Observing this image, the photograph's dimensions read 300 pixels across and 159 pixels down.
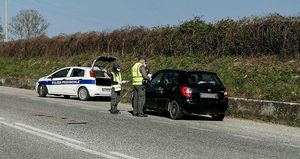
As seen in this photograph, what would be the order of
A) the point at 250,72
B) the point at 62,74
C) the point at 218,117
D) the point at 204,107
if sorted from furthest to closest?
the point at 62,74 < the point at 250,72 < the point at 218,117 < the point at 204,107

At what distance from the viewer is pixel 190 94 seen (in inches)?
567

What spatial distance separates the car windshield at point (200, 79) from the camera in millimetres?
14719

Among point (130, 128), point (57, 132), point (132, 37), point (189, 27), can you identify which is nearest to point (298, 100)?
point (130, 128)

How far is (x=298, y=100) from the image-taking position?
15.7 meters

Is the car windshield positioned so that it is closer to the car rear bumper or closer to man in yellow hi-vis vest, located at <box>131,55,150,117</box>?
the car rear bumper

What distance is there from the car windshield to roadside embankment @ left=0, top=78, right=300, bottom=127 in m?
1.62

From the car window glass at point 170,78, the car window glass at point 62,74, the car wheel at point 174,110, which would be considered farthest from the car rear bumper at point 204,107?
the car window glass at point 62,74

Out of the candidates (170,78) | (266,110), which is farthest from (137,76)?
(266,110)

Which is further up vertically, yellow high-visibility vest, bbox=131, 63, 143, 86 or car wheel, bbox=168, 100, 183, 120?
yellow high-visibility vest, bbox=131, 63, 143, 86

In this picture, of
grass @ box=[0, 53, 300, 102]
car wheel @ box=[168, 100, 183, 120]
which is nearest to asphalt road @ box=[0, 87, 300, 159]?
car wheel @ box=[168, 100, 183, 120]

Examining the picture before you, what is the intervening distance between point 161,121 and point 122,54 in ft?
56.4

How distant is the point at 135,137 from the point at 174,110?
436 cm

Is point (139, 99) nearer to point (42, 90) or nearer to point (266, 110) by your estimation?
point (266, 110)

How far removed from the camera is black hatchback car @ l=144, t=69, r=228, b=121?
47.4ft
